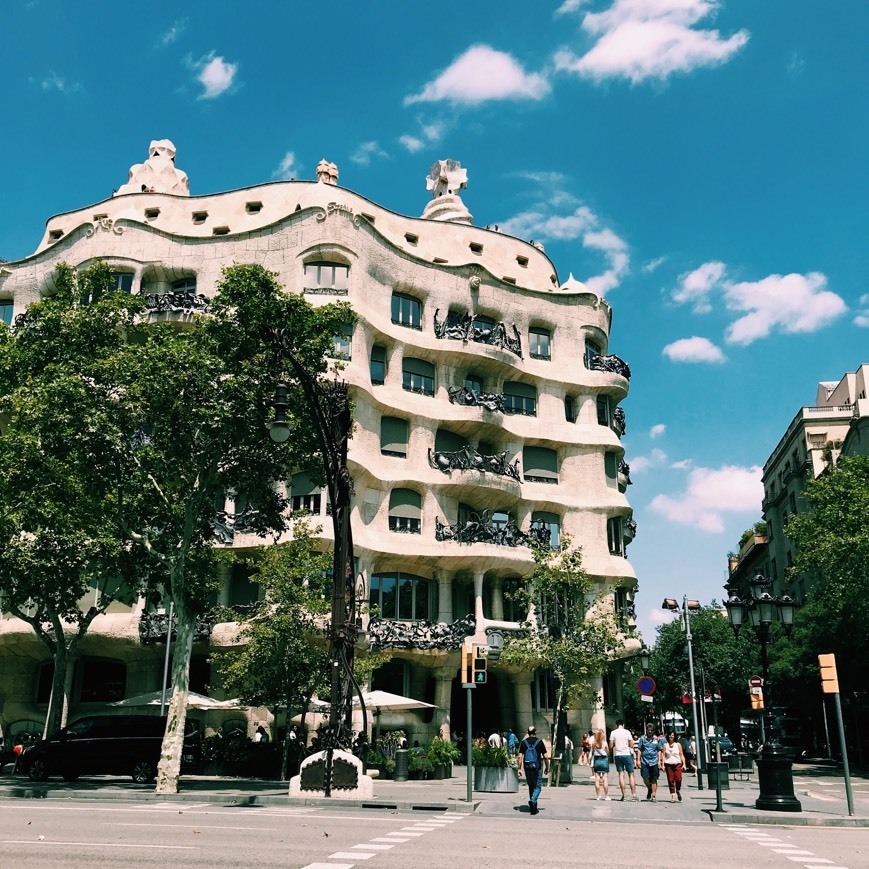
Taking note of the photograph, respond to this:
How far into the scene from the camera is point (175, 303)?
36875 millimetres

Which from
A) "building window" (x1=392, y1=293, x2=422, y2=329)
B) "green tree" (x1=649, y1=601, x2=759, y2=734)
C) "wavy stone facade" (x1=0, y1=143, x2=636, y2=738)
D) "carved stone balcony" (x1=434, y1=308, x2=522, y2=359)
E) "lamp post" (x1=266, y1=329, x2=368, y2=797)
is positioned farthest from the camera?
"green tree" (x1=649, y1=601, x2=759, y2=734)

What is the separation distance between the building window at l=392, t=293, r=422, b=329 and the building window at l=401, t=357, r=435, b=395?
1647 mm

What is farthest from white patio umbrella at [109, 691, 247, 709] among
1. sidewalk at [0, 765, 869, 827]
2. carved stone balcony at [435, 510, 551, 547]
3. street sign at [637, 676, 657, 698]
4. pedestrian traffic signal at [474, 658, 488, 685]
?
street sign at [637, 676, 657, 698]

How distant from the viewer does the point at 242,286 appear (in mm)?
22844

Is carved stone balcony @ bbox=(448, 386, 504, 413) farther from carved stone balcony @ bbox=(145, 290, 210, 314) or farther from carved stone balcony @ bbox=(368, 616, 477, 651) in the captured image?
carved stone balcony @ bbox=(145, 290, 210, 314)

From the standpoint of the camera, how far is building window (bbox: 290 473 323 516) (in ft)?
112

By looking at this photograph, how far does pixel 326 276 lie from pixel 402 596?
537 inches

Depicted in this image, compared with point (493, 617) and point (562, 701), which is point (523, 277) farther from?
point (562, 701)

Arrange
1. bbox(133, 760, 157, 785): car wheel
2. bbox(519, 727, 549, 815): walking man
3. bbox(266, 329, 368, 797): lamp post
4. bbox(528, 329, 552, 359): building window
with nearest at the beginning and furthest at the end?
bbox(519, 727, 549, 815): walking man, bbox(266, 329, 368, 797): lamp post, bbox(133, 760, 157, 785): car wheel, bbox(528, 329, 552, 359): building window

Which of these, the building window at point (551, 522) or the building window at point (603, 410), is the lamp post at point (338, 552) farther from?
the building window at point (603, 410)

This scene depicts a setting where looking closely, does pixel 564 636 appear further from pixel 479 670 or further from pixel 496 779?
pixel 479 670

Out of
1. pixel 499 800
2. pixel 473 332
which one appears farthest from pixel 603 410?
pixel 499 800

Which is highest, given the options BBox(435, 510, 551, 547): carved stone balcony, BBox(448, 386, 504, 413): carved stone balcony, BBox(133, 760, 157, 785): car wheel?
BBox(448, 386, 504, 413): carved stone balcony

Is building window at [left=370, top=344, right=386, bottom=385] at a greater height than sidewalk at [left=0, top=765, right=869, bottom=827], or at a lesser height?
greater
